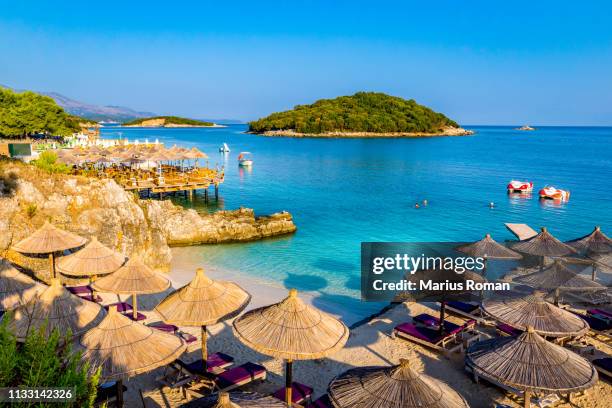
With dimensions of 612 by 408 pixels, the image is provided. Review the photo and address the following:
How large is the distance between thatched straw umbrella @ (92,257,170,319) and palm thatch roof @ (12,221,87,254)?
8.69ft

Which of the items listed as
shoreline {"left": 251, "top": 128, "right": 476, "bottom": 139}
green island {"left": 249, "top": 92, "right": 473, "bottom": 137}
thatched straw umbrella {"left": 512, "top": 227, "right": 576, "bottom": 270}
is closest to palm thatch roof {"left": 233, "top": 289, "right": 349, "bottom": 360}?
thatched straw umbrella {"left": 512, "top": 227, "right": 576, "bottom": 270}

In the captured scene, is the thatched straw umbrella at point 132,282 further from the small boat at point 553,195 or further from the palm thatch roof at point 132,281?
the small boat at point 553,195

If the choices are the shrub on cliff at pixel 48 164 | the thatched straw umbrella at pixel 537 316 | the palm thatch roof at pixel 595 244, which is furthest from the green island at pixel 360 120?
the thatched straw umbrella at pixel 537 316

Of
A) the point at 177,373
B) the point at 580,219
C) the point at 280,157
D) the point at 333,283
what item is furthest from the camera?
the point at 280,157

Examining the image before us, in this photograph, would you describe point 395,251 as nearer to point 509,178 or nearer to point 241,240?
point 241,240

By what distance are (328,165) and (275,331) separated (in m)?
55.8

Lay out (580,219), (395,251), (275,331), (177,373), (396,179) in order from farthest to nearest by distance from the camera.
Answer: (396,179)
(580,219)
(395,251)
(177,373)
(275,331)

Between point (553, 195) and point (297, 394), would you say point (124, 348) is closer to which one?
point (297, 394)

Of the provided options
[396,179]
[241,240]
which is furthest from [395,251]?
[396,179]

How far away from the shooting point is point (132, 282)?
10922mm

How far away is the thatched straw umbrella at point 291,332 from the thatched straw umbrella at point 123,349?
1291 mm

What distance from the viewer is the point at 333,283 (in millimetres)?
17562

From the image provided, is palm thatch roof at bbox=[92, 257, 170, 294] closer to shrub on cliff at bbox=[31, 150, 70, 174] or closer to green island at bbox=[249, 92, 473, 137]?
shrub on cliff at bbox=[31, 150, 70, 174]

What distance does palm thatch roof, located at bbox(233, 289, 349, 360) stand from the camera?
7.11m
